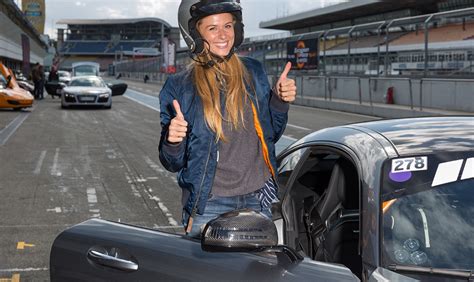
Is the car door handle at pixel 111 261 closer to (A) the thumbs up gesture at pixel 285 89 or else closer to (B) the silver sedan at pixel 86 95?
(A) the thumbs up gesture at pixel 285 89

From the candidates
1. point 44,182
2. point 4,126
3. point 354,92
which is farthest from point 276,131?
point 354,92

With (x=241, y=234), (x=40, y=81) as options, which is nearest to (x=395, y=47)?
(x=40, y=81)

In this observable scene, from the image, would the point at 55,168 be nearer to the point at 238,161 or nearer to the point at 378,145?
the point at 238,161

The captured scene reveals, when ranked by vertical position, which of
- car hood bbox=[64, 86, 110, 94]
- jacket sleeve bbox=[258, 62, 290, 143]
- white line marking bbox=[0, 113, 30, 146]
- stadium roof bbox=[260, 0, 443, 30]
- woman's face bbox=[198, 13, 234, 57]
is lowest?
white line marking bbox=[0, 113, 30, 146]

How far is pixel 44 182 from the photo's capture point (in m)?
8.88

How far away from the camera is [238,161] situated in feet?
8.96

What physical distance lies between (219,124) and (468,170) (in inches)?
40.5

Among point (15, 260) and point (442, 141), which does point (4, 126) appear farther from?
point (442, 141)

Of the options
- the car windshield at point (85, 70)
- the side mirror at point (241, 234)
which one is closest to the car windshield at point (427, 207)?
the side mirror at point (241, 234)

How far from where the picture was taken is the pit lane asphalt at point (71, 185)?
5820 millimetres

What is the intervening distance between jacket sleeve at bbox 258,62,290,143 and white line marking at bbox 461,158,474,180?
2.63 ft

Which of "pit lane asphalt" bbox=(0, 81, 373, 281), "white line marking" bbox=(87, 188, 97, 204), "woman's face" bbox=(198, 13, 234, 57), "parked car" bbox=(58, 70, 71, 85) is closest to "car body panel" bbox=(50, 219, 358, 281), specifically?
"woman's face" bbox=(198, 13, 234, 57)

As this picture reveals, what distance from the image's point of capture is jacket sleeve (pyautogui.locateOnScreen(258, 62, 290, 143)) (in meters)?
2.81

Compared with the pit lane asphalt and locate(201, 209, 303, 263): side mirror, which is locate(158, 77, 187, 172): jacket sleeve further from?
the pit lane asphalt
